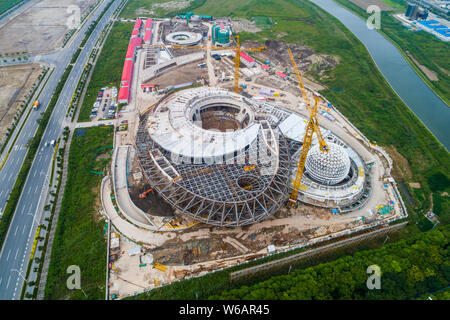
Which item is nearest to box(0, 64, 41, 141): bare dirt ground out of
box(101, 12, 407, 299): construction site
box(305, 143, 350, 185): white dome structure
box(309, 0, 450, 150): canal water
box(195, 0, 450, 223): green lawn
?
box(101, 12, 407, 299): construction site

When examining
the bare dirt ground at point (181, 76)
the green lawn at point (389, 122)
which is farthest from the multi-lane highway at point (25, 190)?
the green lawn at point (389, 122)

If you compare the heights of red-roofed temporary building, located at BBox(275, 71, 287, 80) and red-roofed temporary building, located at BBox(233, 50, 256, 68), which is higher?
red-roofed temporary building, located at BBox(233, 50, 256, 68)

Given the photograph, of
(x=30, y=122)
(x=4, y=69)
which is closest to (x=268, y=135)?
(x=30, y=122)

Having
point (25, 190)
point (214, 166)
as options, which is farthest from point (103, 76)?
point (214, 166)

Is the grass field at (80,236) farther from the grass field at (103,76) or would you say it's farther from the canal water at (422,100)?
the canal water at (422,100)

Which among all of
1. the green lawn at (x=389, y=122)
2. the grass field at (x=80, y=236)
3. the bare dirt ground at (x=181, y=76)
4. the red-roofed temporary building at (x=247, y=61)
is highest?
the red-roofed temporary building at (x=247, y=61)

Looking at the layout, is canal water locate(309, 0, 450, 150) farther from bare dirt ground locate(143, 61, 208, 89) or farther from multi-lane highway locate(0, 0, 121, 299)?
multi-lane highway locate(0, 0, 121, 299)

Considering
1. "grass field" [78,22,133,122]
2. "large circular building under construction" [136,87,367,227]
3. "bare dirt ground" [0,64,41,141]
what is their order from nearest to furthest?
1. "large circular building under construction" [136,87,367,227]
2. "bare dirt ground" [0,64,41,141]
3. "grass field" [78,22,133,122]

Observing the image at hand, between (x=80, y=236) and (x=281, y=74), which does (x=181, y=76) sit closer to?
(x=281, y=74)
